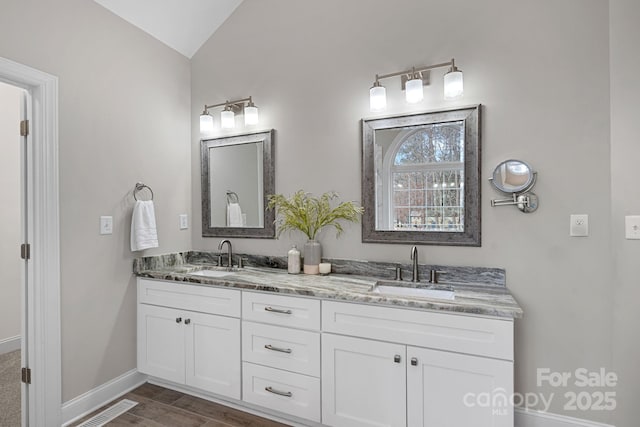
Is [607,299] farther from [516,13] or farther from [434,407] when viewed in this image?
[516,13]

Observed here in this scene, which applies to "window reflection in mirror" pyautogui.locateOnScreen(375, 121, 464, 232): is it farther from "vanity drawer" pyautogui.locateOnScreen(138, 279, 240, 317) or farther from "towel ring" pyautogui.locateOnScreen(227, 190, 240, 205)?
"towel ring" pyautogui.locateOnScreen(227, 190, 240, 205)

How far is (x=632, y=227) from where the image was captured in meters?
1.62

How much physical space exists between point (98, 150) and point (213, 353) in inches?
60.3

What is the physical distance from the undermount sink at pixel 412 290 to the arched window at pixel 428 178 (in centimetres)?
36

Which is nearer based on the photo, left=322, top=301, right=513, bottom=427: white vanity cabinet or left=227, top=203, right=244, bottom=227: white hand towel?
left=322, top=301, right=513, bottom=427: white vanity cabinet

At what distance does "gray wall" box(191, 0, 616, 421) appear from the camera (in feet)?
5.86

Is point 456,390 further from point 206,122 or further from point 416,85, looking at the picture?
point 206,122

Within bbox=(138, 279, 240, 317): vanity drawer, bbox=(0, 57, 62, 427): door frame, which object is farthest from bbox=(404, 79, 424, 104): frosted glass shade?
bbox=(0, 57, 62, 427): door frame

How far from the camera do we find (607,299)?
1.76 meters

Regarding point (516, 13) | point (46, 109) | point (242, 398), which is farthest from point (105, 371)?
point (516, 13)

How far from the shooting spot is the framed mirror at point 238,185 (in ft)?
8.62

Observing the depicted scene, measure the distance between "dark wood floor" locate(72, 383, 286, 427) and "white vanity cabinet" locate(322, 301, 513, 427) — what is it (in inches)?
22.8

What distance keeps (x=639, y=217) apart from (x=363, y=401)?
5.30 feet

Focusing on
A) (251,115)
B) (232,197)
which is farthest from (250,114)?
(232,197)
